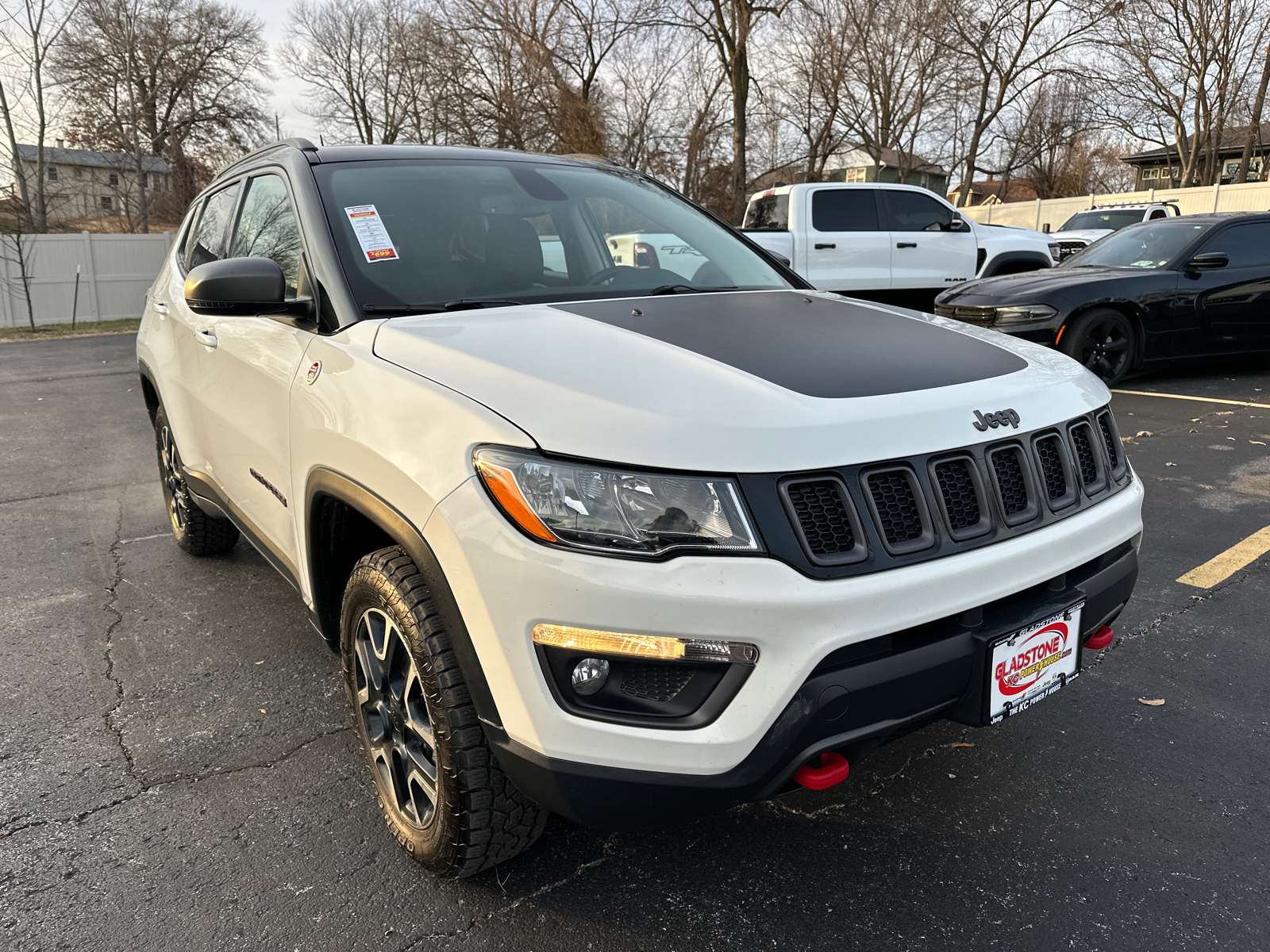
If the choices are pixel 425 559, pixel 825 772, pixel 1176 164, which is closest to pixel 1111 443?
pixel 825 772

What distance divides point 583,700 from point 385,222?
1.59 meters

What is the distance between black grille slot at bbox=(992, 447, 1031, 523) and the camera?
1918 millimetres

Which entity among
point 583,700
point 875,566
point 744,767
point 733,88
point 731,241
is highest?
point 733,88

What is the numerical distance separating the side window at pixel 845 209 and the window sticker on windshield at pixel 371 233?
9885 mm

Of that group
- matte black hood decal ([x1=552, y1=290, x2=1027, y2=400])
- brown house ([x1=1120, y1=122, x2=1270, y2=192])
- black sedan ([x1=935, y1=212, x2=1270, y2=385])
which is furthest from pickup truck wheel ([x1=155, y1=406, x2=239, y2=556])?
brown house ([x1=1120, y1=122, x2=1270, y2=192])

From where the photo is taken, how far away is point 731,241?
11.0 ft

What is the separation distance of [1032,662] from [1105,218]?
20.8 meters

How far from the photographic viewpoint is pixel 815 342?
220 cm

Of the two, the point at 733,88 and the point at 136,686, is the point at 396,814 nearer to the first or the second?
the point at 136,686

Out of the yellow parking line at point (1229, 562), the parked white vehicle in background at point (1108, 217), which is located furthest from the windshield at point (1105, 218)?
the yellow parking line at point (1229, 562)

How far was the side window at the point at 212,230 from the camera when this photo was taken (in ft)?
11.5

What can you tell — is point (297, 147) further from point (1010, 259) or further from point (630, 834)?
point (1010, 259)

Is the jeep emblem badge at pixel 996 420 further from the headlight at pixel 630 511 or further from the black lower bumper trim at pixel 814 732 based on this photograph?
the headlight at pixel 630 511

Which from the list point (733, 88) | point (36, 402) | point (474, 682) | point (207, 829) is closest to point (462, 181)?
point (474, 682)
